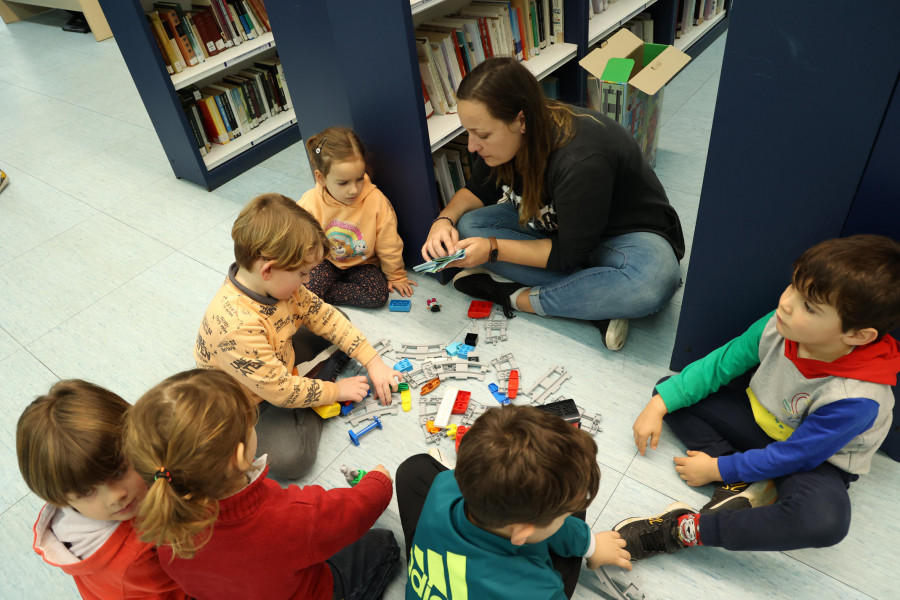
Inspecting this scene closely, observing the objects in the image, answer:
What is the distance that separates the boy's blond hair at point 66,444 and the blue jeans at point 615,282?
5.07 feet

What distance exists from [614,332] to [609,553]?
0.84 metres

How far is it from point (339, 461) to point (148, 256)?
171cm

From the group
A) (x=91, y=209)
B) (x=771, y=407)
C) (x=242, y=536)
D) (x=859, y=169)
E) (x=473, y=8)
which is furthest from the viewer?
(x=91, y=209)

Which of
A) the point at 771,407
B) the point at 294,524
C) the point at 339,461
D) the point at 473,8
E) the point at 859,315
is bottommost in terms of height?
the point at 339,461

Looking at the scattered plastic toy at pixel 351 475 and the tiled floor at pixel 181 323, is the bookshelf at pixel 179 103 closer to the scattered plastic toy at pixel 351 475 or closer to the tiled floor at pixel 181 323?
the tiled floor at pixel 181 323

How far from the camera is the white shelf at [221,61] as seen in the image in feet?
10.2

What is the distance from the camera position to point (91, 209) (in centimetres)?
328

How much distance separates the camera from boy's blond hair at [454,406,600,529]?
979 mm

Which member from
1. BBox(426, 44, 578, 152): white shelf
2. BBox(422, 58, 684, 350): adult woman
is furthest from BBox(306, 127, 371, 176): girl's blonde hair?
BBox(422, 58, 684, 350): adult woman

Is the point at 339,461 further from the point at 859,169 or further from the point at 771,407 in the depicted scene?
the point at 859,169

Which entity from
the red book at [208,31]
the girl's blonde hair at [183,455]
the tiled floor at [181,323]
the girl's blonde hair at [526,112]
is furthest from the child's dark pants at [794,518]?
the red book at [208,31]

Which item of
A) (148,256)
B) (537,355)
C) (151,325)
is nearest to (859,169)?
(537,355)

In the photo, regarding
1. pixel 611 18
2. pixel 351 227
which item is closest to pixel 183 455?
pixel 351 227

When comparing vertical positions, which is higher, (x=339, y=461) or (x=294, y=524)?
(x=294, y=524)
